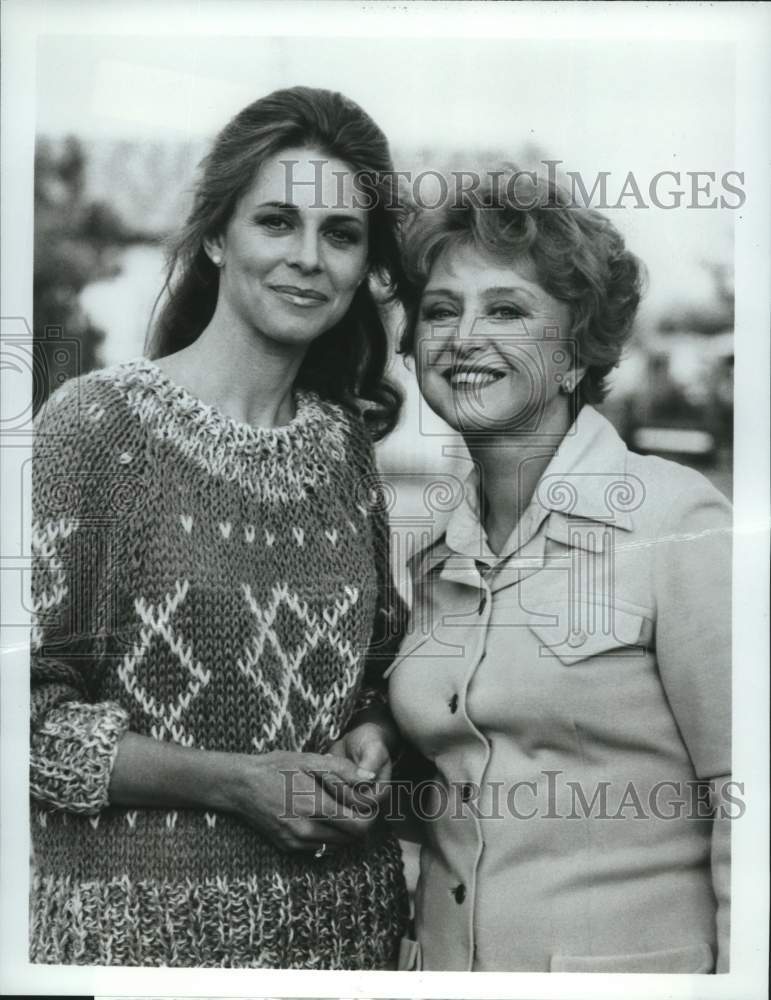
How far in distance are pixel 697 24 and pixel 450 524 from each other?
53.7 inches

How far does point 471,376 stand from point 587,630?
0.67 meters

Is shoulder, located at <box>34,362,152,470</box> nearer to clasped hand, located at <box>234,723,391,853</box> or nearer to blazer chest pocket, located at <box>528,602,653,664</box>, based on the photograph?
clasped hand, located at <box>234,723,391,853</box>

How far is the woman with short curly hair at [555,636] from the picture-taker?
2836 mm

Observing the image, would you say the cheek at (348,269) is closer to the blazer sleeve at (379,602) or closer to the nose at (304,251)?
the nose at (304,251)

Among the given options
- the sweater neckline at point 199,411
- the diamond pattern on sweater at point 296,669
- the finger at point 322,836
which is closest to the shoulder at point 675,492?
the diamond pattern on sweater at point 296,669

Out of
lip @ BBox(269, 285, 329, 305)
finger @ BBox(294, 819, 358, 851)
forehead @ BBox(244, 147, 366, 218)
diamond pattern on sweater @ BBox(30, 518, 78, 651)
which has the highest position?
forehead @ BBox(244, 147, 366, 218)

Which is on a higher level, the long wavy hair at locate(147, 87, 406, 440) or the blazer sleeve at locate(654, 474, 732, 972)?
the long wavy hair at locate(147, 87, 406, 440)

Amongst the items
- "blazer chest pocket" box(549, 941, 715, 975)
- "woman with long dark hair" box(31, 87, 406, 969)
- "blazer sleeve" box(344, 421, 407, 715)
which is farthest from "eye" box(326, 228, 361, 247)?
"blazer chest pocket" box(549, 941, 715, 975)

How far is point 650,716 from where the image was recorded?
283 centimetres

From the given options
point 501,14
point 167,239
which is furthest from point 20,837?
point 501,14

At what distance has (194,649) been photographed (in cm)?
283

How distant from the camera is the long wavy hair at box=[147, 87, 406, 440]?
2.87 meters

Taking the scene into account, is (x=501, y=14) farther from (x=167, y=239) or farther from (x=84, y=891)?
(x=84, y=891)

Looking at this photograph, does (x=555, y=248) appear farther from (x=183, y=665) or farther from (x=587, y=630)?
(x=183, y=665)
